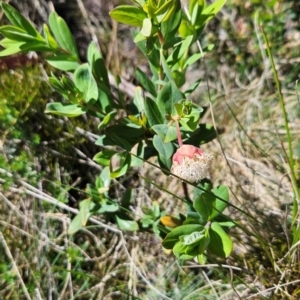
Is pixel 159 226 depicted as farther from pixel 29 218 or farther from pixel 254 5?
pixel 254 5

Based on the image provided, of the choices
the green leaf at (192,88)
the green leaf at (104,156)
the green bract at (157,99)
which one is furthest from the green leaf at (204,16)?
the green leaf at (104,156)

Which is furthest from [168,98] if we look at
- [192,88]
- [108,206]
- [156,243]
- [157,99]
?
[156,243]

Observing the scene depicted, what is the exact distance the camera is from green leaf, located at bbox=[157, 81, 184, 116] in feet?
2.99

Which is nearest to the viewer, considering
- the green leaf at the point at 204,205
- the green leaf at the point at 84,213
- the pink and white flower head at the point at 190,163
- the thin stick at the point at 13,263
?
the pink and white flower head at the point at 190,163

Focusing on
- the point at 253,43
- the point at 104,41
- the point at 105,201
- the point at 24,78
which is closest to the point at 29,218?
the point at 105,201

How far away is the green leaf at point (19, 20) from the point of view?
3.30ft

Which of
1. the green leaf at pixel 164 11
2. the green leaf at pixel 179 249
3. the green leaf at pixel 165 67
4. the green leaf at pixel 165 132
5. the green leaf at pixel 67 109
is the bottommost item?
the green leaf at pixel 179 249

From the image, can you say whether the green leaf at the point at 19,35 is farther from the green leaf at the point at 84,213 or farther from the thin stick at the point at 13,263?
the thin stick at the point at 13,263

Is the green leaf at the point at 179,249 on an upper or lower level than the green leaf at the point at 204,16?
lower

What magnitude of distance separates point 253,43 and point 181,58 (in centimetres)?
73

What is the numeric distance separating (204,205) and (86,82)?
1.08 feet

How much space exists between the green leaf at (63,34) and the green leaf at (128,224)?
0.40 m

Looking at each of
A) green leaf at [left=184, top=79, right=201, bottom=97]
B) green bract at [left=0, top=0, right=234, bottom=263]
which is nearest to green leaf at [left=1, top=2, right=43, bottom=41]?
green bract at [left=0, top=0, right=234, bottom=263]

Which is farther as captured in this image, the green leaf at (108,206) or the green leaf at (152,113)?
the green leaf at (108,206)
